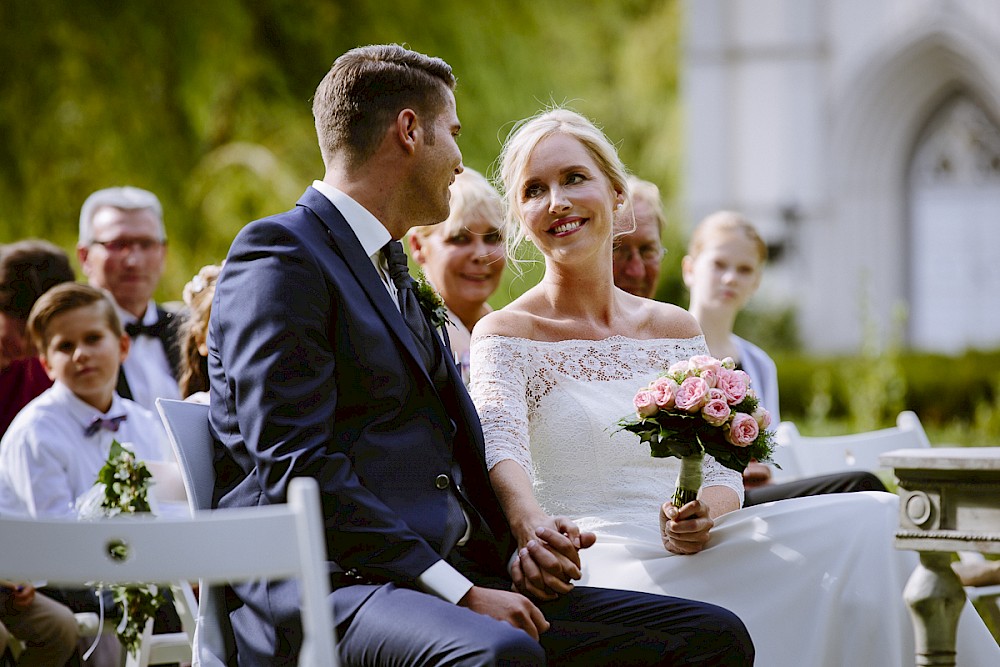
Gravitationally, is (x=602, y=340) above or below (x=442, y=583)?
above

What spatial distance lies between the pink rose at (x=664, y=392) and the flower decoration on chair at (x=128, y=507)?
161 centimetres

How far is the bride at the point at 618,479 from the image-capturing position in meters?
3.35

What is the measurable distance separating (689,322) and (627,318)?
0.20 metres

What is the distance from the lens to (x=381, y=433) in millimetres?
2912

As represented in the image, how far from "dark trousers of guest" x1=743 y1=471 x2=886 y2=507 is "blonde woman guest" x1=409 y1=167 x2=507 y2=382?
1.22m

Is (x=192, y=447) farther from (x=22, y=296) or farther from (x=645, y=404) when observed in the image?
(x=22, y=296)

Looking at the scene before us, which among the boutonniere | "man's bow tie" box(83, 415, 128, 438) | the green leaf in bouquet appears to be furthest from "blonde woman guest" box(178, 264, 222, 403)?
the boutonniere

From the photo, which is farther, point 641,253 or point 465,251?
point 641,253

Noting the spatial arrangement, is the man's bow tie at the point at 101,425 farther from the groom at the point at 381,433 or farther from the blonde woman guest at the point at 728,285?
the blonde woman guest at the point at 728,285

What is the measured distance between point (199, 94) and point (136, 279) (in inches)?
202

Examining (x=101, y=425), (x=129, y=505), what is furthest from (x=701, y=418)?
(x=101, y=425)

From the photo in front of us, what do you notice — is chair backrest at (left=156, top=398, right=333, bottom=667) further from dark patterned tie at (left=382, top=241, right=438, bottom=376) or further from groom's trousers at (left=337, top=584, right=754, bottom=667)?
dark patterned tie at (left=382, top=241, right=438, bottom=376)

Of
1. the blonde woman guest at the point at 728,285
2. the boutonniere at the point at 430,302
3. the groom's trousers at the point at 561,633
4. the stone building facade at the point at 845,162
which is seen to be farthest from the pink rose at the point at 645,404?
the stone building facade at the point at 845,162

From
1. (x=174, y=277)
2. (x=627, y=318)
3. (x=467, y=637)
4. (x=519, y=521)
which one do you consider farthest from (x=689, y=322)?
(x=174, y=277)
